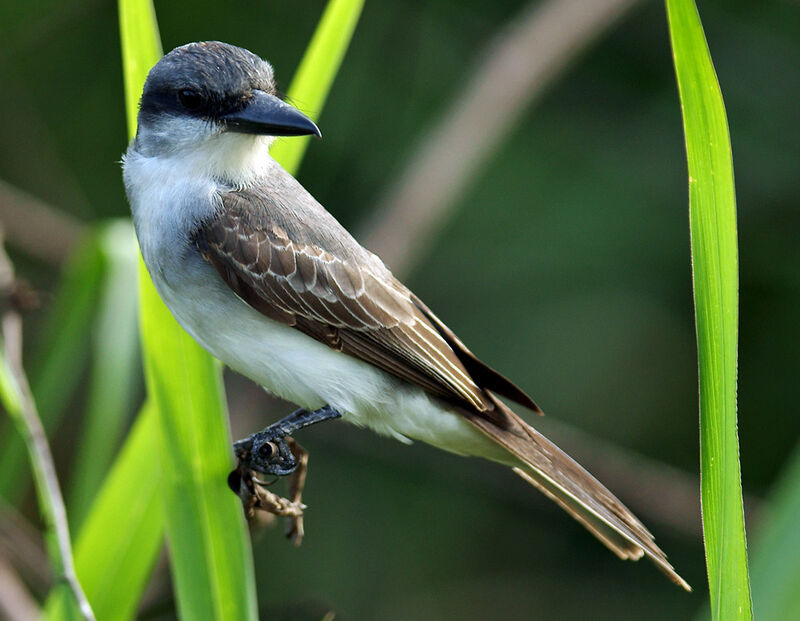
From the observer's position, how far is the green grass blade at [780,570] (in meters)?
1.62

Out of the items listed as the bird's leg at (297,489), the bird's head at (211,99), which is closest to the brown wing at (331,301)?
the bird's head at (211,99)

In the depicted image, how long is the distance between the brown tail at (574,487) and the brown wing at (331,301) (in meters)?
0.06

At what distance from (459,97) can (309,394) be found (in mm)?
2204

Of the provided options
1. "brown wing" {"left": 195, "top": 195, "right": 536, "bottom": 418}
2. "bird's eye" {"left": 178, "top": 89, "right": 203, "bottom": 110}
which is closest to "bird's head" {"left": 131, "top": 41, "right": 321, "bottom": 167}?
"bird's eye" {"left": 178, "top": 89, "right": 203, "bottom": 110}

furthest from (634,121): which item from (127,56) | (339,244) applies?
(127,56)

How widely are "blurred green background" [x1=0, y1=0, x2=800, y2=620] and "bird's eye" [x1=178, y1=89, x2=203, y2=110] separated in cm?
203

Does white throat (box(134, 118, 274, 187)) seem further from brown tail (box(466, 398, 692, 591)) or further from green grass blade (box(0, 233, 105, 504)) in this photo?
brown tail (box(466, 398, 692, 591))

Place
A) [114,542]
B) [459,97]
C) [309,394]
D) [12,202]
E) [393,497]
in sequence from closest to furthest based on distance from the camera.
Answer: [114,542], [309,394], [12,202], [459,97], [393,497]

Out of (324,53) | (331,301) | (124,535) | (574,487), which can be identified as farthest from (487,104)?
(124,535)

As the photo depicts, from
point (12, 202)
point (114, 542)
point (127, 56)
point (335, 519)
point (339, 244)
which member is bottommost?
point (335, 519)

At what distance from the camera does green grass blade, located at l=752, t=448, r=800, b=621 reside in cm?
162

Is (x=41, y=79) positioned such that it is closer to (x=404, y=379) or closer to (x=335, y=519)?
(x=335, y=519)

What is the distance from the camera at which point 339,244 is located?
211 cm

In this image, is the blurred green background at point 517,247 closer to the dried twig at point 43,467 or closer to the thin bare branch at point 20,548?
the thin bare branch at point 20,548
